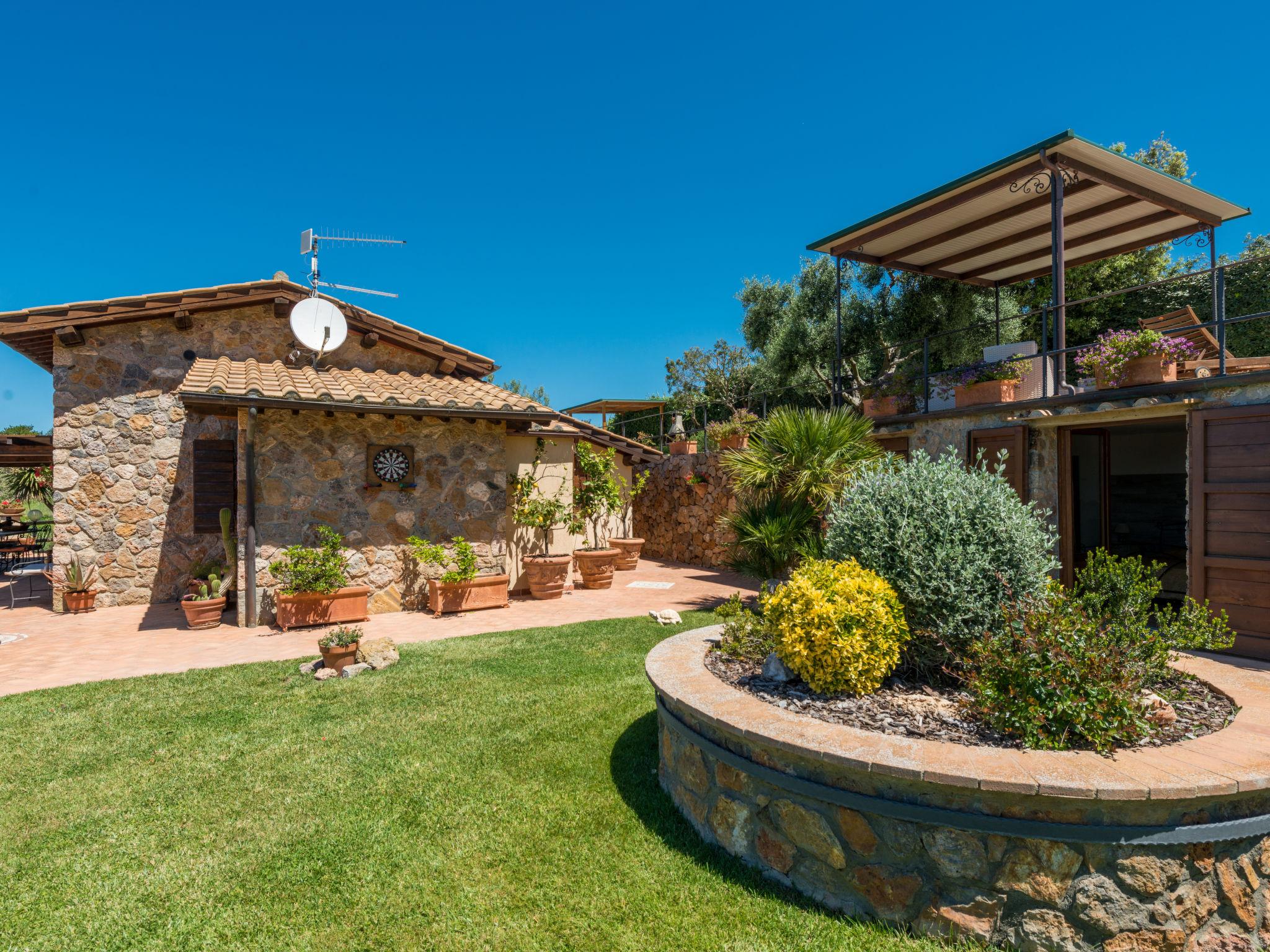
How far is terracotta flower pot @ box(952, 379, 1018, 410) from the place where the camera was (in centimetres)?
852

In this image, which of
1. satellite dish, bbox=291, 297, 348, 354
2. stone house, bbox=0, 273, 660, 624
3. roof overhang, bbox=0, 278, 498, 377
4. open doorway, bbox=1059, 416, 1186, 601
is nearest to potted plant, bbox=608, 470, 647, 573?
stone house, bbox=0, 273, 660, 624

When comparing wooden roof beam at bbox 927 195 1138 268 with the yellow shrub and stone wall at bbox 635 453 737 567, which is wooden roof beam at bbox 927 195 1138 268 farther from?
the yellow shrub

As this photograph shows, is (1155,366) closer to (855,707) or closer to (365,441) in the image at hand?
(855,707)

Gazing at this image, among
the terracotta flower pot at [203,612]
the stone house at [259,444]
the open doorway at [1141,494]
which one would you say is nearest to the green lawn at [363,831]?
the terracotta flower pot at [203,612]

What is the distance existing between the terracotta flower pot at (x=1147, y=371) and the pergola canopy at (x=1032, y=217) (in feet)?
8.32

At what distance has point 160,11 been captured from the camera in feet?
32.3

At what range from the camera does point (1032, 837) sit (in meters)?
2.47

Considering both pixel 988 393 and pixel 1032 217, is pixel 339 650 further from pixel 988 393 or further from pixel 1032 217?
pixel 1032 217

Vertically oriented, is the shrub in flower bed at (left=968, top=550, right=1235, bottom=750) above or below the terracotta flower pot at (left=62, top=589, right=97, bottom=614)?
above

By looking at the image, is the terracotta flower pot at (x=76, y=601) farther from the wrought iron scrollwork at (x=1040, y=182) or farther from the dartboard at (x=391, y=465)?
the wrought iron scrollwork at (x=1040, y=182)

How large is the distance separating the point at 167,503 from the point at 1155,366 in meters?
14.2

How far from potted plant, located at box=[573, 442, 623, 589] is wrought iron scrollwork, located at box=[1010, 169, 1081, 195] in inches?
313

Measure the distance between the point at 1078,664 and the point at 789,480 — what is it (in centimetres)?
527

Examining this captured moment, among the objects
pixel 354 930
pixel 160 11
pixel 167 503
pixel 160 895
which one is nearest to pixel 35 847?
pixel 160 895
